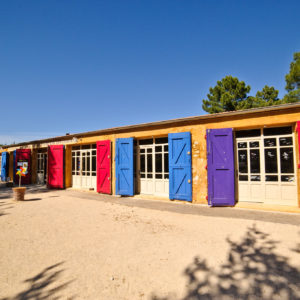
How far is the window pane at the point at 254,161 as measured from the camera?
221 inches

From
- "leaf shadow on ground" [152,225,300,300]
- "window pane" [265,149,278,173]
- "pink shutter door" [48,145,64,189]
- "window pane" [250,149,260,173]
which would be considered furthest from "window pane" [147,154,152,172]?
"pink shutter door" [48,145,64,189]

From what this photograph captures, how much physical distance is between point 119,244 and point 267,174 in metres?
4.47

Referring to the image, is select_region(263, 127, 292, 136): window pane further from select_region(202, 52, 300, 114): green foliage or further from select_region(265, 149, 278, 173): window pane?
select_region(202, 52, 300, 114): green foliage

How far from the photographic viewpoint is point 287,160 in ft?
17.3

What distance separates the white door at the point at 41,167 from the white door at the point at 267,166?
36.8ft

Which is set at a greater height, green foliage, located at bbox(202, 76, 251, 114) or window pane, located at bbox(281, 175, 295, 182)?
green foliage, located at bbox(202, 76, 251, 114)

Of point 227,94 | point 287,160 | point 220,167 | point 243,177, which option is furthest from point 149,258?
point 227,94

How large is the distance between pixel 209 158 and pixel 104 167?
4.52 m

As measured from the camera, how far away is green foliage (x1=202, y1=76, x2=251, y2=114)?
17.3 meters

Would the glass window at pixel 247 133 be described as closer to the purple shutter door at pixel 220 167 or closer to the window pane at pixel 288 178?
the purple shutter door at pixel 220 167

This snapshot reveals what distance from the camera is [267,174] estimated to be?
17.9ft

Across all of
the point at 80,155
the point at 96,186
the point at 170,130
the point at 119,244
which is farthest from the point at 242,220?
the point at 80,155

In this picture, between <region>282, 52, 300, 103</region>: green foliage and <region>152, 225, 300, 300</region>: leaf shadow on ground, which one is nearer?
<region>152, 225, 300, 300</region>: leaf shadow on ground

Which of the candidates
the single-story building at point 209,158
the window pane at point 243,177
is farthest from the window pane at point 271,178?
the window pane at point 243,177
